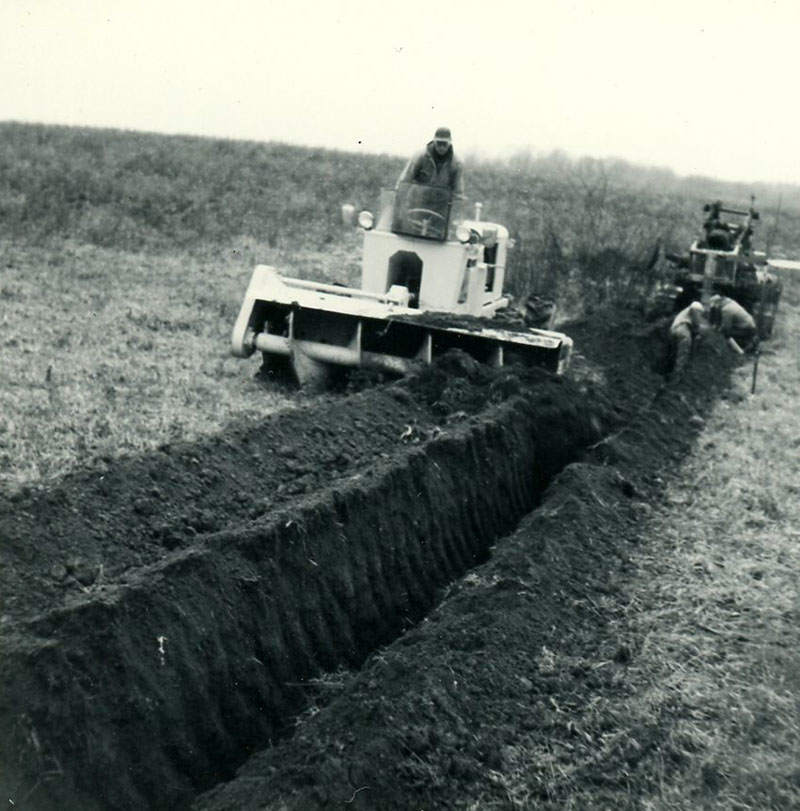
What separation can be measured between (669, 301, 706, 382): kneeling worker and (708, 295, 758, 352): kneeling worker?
1.91 m

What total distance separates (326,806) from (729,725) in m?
2.00

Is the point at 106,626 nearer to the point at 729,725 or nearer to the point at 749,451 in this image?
the point at 729,725

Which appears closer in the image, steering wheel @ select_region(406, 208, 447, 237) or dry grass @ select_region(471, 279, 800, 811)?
dry grass @ select_region(471, 279, 800, 811)

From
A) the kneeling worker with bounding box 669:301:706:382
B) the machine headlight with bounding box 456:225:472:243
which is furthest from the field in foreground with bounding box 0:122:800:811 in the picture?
the kneeling worker with bounding box 669:301:706:382

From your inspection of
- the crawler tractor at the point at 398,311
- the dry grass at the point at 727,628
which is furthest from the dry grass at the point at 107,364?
the dry grass at the point at 727,628

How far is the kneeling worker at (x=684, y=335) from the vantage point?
44.6ft

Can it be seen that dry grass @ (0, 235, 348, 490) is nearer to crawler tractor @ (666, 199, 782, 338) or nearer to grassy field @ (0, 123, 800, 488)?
grassy field @ (0, 123, 800, 488)

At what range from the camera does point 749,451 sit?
9.75 metres

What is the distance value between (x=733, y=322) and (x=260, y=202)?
58.2 ft

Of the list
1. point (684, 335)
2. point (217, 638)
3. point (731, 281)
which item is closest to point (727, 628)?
point (217, 638)

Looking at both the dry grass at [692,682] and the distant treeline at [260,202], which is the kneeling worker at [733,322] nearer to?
the distant treeline at [260,202]

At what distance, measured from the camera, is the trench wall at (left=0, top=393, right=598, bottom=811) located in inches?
167

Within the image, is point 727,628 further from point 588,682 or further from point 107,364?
point 107,364

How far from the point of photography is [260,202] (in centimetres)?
3070
